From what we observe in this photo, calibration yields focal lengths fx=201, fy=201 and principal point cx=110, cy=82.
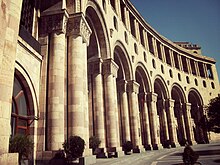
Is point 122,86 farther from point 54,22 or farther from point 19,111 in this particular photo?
point 19,111

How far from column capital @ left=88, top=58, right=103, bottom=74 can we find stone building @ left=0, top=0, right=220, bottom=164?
0.30 feet

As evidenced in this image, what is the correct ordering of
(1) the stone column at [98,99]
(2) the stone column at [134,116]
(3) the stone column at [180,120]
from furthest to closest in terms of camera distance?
(3) the stone column at [180,120]
(2) the stone column at [134,116]
(1) the stone column at [98,99]

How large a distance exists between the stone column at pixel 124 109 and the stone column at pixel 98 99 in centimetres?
553

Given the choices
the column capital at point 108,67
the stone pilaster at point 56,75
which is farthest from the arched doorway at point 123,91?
the stone pilaster at point 56,75

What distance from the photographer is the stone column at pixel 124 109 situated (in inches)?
862

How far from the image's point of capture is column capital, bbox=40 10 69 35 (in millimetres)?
12469

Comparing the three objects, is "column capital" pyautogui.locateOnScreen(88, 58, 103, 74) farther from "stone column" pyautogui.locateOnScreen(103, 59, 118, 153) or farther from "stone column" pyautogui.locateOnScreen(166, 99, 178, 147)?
"stone column" pyautogui.locateOnScreen(166, 99, 178, 147)

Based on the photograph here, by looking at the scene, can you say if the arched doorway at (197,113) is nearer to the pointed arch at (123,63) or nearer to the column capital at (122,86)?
the pointed arch at (123,63)

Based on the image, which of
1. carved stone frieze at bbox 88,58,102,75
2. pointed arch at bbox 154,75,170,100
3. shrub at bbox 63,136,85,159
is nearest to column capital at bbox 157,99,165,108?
pointed arch at bbox 154,75,170,100

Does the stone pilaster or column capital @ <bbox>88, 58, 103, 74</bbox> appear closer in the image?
the stone pilaster

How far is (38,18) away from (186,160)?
11692 millimetres

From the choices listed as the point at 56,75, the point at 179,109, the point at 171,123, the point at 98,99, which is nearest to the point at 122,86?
the point at 98,99

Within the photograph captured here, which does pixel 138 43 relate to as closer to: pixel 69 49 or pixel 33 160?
pixel 69 49

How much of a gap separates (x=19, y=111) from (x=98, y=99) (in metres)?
7.90
